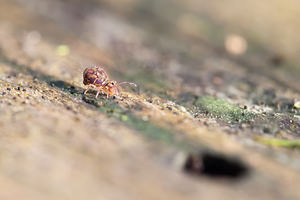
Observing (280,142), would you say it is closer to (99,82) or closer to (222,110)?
(222,110)

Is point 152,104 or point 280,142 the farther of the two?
point 152,104

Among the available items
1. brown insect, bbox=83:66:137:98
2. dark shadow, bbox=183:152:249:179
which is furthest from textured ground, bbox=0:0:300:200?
brown insect, bbox=83:66:137:98

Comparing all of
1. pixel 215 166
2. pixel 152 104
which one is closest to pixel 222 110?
pixel 152 104

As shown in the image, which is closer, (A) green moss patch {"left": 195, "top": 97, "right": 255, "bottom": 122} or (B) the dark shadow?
(B) the dark shadow

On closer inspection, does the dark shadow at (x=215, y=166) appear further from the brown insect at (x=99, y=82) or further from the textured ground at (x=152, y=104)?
the brown insect at (x=99, y=82)

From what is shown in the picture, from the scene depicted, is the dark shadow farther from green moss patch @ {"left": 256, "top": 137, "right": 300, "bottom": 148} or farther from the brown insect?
the brown insect
